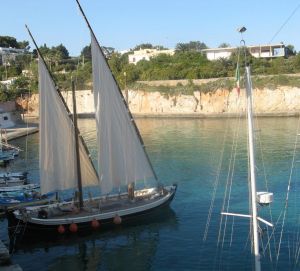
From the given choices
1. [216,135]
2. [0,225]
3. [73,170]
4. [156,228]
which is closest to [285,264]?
[156,228]

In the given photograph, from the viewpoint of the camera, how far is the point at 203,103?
10469 cm

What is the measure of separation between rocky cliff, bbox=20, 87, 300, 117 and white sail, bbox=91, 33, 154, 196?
6136 centimetres

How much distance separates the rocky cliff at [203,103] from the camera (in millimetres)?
97500

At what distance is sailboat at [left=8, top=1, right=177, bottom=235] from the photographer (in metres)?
28.0

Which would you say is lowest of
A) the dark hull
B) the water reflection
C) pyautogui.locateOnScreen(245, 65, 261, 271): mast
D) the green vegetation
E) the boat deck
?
the water reflection

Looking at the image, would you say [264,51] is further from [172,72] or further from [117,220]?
[117,220]

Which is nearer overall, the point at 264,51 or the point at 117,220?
the point at 117,220

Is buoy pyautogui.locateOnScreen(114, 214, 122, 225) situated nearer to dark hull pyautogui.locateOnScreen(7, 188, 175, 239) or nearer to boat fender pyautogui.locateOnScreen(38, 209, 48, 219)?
dark hull pyautogui.locateOnScreen(7, 188, 175, 239)

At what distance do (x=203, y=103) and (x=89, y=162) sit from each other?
76240 millimetres

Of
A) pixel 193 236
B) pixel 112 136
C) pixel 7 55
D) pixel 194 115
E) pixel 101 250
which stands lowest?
pixel 101 250

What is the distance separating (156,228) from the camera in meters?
28.9

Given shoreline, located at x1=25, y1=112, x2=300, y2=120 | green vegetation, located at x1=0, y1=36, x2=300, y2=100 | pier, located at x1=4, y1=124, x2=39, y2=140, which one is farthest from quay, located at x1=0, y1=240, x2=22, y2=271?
green vegetation, located at x1=0, y1=36, x2=300, y2=100

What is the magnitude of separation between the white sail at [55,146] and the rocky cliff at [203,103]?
61.1 m

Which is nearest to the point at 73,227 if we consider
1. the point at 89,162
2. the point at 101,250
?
the point at 101,250
